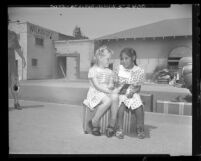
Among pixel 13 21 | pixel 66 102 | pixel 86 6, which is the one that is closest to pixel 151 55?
pixel 86 6

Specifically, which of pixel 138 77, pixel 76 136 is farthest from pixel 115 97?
pixel 76 136

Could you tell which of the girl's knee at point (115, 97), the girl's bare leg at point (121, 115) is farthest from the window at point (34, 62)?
the girl's bare leg at point (121, 115)

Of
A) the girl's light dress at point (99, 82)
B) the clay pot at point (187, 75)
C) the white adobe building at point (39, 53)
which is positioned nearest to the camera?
the girl's light dress at point (99, 82)

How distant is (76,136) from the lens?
4078 mm

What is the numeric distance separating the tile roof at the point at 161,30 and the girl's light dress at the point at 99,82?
552 mm

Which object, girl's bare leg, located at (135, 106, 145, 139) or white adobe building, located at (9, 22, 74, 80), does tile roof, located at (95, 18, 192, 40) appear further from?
girl's bare leg, located at (135, 106, 145, 139)

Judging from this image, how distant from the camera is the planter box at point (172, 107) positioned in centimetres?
416

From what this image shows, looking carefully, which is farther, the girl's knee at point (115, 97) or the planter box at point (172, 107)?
the planter box at point (172, 107)

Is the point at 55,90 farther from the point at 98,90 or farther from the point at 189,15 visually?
the point at 189,15

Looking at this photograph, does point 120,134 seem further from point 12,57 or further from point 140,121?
point 12,57

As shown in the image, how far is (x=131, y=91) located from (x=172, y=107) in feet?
2.54

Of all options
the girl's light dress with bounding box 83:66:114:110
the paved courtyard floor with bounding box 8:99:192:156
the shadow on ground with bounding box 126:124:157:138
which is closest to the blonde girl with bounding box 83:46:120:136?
the girl's light dress with bounding box 83:66:114:110

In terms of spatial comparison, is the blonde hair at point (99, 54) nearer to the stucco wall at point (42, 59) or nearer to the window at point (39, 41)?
the stucco wall at point (42, 59)
